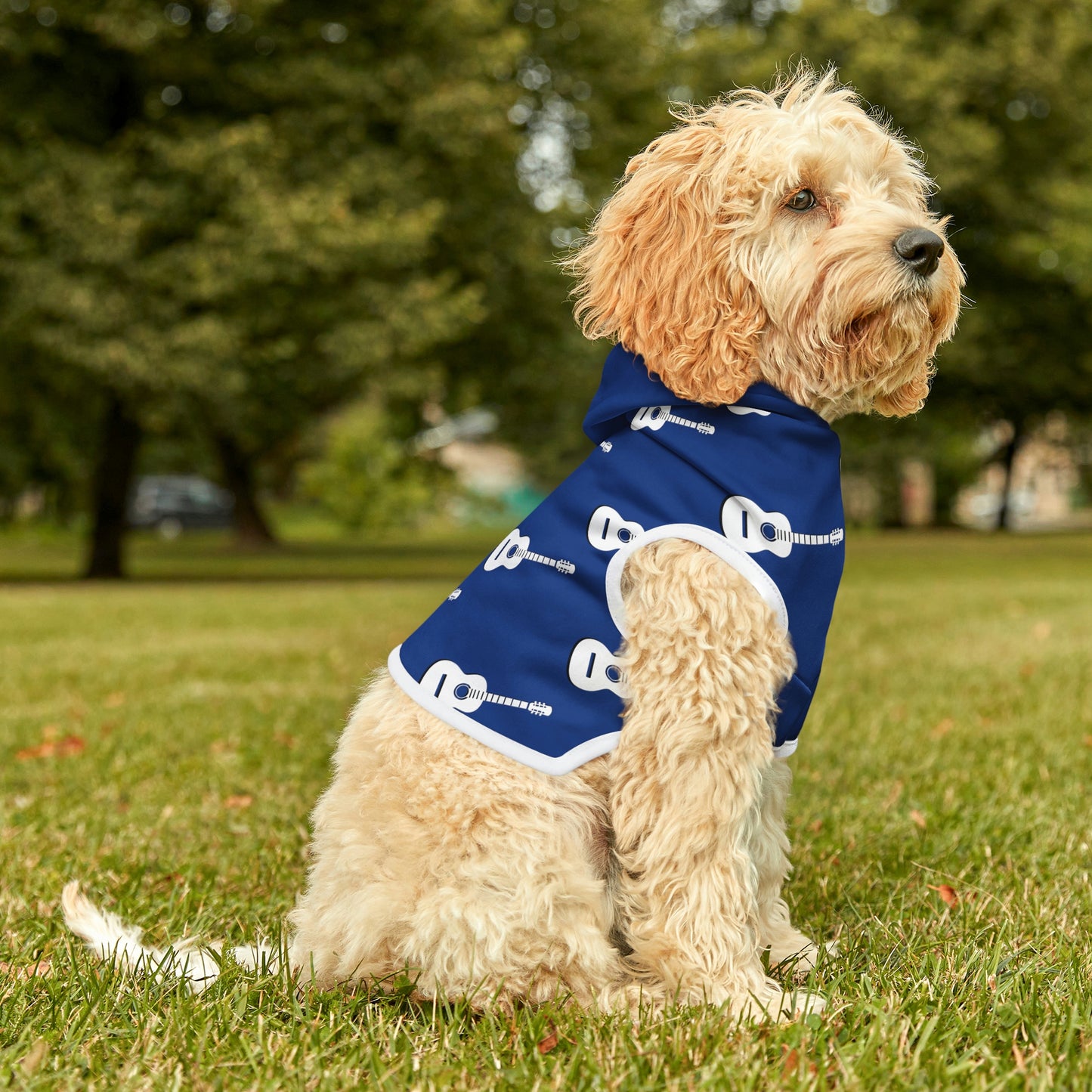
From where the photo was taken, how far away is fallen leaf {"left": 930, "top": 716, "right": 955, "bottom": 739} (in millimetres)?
6309

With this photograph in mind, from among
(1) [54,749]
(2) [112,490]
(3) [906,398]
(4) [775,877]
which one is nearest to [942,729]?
(4) [775,877]

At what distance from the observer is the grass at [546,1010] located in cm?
251

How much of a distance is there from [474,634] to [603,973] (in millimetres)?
873

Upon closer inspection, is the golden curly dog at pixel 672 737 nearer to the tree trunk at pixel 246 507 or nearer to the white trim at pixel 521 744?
the white trim at pixel 521 744

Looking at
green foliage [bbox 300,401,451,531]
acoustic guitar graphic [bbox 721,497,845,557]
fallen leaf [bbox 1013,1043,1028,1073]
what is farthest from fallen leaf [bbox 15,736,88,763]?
green foliage [bbox 300,401,451,531]

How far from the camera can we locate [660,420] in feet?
9.64

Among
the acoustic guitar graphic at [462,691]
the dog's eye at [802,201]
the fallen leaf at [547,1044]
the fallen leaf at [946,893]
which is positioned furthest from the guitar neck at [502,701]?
the fallen leaf at [946,893]

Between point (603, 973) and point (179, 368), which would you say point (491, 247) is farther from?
point (603, 973)

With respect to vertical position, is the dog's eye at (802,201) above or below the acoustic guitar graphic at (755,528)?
above

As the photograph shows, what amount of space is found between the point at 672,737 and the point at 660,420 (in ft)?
2.62

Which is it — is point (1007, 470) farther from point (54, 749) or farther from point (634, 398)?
point (634, 398)

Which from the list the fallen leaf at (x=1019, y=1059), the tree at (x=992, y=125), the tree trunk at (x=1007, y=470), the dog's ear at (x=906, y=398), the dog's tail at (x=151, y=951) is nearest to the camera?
the fallen leaf at (x=1019, y=1059)

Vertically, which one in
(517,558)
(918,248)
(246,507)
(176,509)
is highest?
(918,248)

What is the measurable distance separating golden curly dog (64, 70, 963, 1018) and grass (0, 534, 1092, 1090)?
160mm
